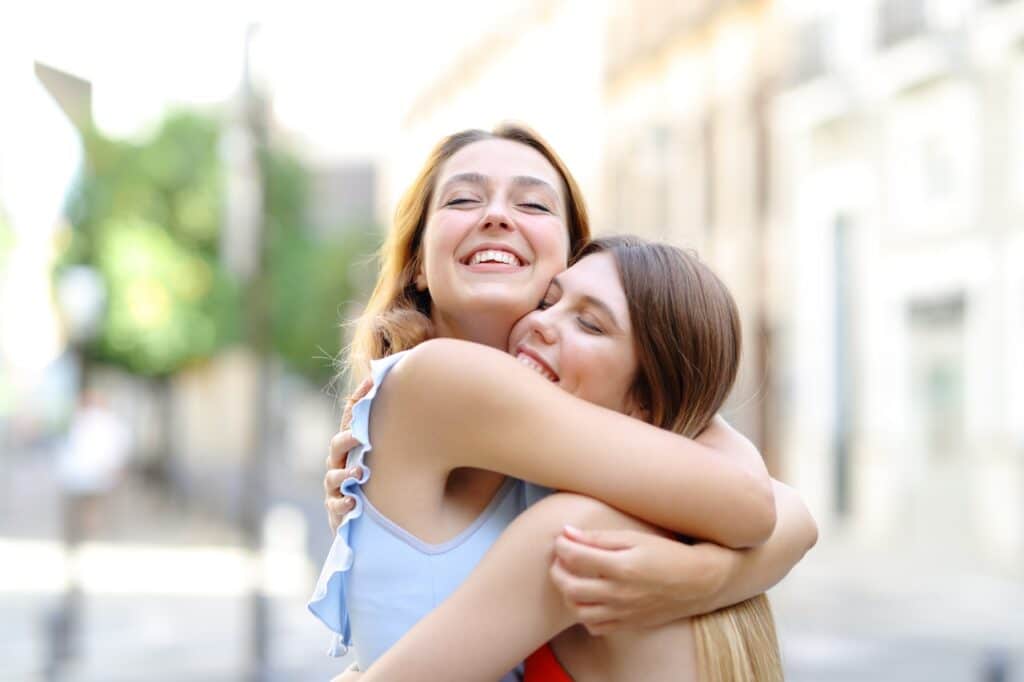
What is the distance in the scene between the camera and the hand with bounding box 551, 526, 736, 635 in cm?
208

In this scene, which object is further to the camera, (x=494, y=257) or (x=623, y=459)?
(x=494, y=257)

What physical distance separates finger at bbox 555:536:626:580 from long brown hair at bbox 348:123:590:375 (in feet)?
1.97

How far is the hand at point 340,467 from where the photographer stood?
236 centimetres

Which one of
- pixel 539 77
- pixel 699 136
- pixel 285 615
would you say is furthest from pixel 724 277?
pixel 539 77

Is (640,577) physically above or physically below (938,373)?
above

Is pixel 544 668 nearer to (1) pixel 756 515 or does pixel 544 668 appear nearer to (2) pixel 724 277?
(1) pixel 756 515

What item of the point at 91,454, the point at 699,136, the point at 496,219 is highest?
the point at 699,136

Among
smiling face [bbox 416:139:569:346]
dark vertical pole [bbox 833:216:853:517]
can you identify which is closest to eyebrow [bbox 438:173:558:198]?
smiling face [bbox 416:139:569:346]

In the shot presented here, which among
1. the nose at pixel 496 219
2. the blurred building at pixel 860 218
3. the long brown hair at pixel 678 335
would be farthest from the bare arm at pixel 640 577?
the blurred building at pixel 860 218

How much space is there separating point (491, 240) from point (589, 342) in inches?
10.6

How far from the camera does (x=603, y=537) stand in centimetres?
212

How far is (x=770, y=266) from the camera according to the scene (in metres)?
27.6

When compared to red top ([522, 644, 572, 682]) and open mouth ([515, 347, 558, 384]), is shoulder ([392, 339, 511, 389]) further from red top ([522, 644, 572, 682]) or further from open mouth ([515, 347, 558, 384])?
red top ([522, 644, 572, 682])

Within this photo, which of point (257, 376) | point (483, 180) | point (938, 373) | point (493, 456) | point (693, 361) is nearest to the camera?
point (493, 456)
